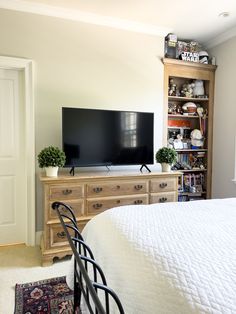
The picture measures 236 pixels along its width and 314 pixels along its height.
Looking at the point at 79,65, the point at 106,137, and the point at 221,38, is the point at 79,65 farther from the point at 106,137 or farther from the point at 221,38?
the point at 221,38

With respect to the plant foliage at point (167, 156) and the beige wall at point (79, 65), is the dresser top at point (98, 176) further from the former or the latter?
the beige wall at point (79, 65)

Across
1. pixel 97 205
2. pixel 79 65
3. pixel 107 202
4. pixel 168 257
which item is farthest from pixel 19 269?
pixel 79 65

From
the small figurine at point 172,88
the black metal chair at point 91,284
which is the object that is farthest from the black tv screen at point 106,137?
the black metal chair at point 91,284

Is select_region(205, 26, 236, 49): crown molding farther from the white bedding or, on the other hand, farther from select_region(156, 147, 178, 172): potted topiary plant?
the white bedding

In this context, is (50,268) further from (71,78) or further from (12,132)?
(71,78)

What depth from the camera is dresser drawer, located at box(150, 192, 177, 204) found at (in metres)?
2.91

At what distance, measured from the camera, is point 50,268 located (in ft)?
8.13

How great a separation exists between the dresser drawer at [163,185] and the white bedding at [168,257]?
126cm

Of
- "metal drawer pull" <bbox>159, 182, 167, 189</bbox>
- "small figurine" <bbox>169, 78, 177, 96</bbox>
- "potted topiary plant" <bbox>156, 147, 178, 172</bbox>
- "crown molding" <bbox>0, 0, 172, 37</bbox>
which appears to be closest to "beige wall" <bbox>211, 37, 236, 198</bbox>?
"small figurine" <bbox>169, 78, 177, 96</bbox>

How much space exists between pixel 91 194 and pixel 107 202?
20 cm

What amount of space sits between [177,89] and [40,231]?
280cm

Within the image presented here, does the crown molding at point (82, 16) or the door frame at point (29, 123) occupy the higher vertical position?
the crown molding at point (82, 16)

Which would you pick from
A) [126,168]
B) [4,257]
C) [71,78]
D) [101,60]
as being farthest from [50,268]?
[101,60]

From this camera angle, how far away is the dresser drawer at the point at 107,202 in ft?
8.80
